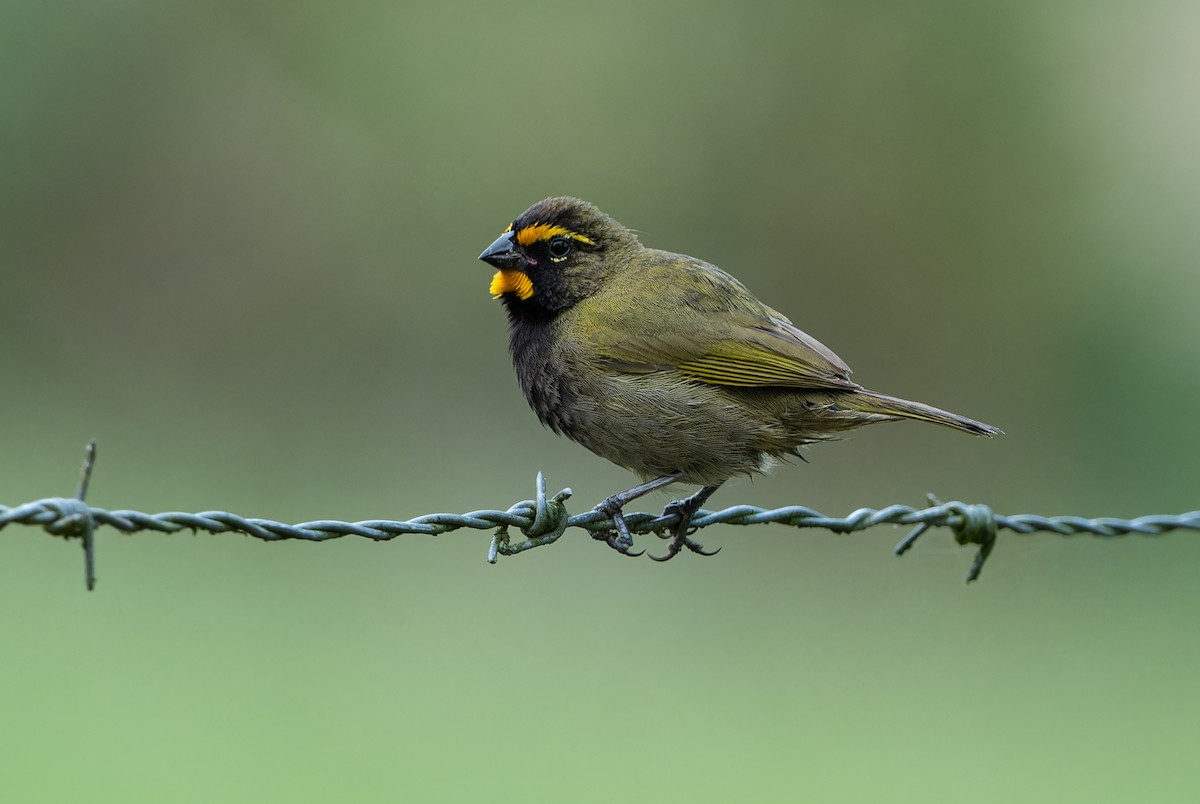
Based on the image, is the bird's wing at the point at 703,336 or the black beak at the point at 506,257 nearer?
the bird's wing at the point at 703,336

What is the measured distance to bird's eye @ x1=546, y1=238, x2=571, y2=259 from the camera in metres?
6.47

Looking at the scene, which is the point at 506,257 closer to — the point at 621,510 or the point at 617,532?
the point at 621,510

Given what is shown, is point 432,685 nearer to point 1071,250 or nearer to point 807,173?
point 807,173

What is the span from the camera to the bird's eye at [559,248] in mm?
6469

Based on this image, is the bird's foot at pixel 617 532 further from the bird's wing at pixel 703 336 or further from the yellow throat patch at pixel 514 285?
the yellow throat patch at pixel 514 285

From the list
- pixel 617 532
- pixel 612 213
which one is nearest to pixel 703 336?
pixel 617 532

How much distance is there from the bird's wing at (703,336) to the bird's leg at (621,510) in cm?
51

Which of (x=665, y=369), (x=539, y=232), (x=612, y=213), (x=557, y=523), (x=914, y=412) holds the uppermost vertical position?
(x=612, y=213)

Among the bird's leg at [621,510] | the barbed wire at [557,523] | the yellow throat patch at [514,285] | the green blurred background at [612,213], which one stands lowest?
the barbed wire at [557,523]

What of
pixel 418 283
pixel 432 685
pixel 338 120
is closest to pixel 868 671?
pixel 432 685

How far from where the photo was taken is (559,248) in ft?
21.3

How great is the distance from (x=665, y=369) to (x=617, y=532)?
3.10 feet

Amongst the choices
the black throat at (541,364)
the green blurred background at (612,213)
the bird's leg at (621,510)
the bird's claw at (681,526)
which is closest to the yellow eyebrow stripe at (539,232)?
the black throat at (541,364)

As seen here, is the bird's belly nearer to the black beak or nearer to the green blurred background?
the black beak
